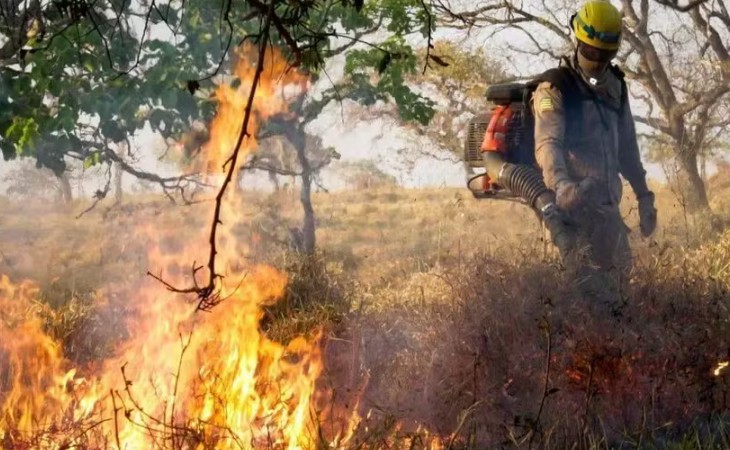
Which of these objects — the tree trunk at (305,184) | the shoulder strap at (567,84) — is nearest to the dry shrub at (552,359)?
the shoulder strap at (567,84)

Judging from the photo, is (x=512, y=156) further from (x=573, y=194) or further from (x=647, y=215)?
(x=647, y=215)

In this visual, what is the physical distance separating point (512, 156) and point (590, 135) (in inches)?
25.5

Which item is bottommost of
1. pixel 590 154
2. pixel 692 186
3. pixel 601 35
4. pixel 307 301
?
pixel 307 301

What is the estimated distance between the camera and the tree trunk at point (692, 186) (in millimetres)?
13539

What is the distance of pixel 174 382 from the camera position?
472 centimetres

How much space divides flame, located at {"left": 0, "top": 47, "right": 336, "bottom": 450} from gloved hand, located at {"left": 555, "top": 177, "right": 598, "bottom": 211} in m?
2.13

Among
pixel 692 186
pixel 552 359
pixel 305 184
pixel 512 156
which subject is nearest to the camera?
pixel 552 359

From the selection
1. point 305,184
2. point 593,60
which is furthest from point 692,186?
point 593,60

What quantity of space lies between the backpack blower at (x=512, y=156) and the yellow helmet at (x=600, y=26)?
341mm

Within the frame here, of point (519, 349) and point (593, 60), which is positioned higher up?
point (593, 60)

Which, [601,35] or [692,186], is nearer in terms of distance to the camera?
[601,35]

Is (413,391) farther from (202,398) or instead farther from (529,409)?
(202,398)

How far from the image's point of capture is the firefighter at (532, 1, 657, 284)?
6.20m

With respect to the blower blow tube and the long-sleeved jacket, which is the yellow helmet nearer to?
the long-sleeved jacket
